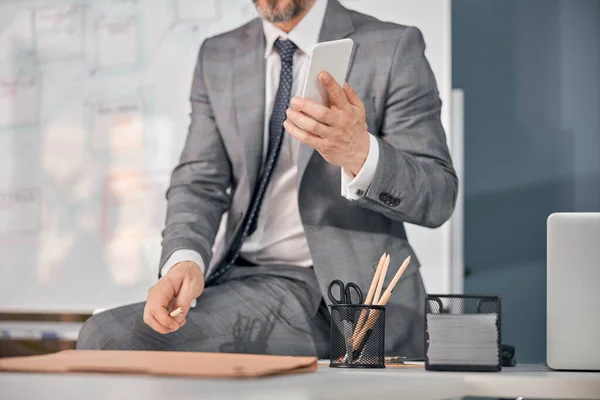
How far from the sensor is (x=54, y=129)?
3.11 metres

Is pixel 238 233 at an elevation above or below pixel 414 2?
below

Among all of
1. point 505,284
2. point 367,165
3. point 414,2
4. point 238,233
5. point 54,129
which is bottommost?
point 505,284

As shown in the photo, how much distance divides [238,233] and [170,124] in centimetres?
124

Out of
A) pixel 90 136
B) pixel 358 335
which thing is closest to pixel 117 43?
pixel 90 136

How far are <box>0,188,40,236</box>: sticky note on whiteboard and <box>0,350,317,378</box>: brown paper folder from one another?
2.21 meters

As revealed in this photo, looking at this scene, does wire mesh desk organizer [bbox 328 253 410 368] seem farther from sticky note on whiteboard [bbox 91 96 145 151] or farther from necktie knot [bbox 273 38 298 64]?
sticky note on whiteboard [bbox 91 96 145 151]

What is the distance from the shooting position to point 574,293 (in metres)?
1.12

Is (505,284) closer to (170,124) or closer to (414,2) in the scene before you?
(414,2)

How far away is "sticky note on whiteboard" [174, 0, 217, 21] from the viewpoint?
9.67 feet

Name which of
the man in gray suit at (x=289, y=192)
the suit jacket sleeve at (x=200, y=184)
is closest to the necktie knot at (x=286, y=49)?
the man in gray suit at (x=289, y=192)

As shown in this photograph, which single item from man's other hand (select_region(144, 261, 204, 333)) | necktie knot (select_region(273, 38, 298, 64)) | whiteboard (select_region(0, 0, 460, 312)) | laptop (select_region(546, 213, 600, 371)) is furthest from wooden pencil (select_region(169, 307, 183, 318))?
whiteboard (select_region(0, 0, 460, 312))

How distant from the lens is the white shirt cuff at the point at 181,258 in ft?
5.44

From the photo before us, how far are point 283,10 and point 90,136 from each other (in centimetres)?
135

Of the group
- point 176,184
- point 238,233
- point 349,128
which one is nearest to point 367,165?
point 349,128
